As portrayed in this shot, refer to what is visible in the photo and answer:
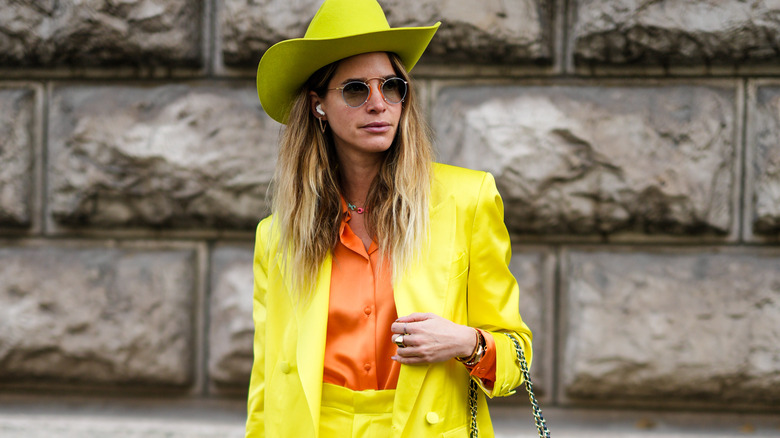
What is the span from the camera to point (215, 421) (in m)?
3.16

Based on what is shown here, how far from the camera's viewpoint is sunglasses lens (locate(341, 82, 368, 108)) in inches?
72.9

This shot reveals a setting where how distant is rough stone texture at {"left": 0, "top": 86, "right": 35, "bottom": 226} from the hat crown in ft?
6.51

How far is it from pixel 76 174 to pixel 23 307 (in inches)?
26.6

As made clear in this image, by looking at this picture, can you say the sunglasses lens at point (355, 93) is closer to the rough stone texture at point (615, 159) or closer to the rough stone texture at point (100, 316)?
the rough stone texture at point (615, 159)

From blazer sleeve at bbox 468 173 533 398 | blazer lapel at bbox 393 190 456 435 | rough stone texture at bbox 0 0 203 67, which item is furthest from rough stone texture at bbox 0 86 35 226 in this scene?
blazer sleeve at bbox 468 173 533 398

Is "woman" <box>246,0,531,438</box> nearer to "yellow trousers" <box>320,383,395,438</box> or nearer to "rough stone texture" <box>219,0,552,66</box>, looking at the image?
"yellow trousers" <box>320,383,395,438</box>

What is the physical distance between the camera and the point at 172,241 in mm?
3160

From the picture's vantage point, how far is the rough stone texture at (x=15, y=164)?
319cm

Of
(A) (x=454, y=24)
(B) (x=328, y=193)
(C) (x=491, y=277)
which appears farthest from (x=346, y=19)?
(A) (x=454, y=24)

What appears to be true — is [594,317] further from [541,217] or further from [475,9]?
[475,9]

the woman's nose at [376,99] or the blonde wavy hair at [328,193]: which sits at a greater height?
the woman's nose at [376,99]

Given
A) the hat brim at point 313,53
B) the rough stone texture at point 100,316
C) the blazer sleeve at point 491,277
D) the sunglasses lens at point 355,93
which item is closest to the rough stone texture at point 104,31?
the rough stone texture at point 100,316

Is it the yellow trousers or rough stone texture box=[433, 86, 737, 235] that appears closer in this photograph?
the yellow trousers

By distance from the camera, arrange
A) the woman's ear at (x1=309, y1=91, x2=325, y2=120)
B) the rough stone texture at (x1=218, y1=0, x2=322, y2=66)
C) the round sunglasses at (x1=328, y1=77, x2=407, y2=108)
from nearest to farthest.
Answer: the round sunglasses at (x1=328, y1=77, x2=407, y2=108) < the woman's ear at (x1=309, y1=91, x2=325, y2=120) < the rough stone texture at (x1=218, y1=0, x2=322, y2=66)
